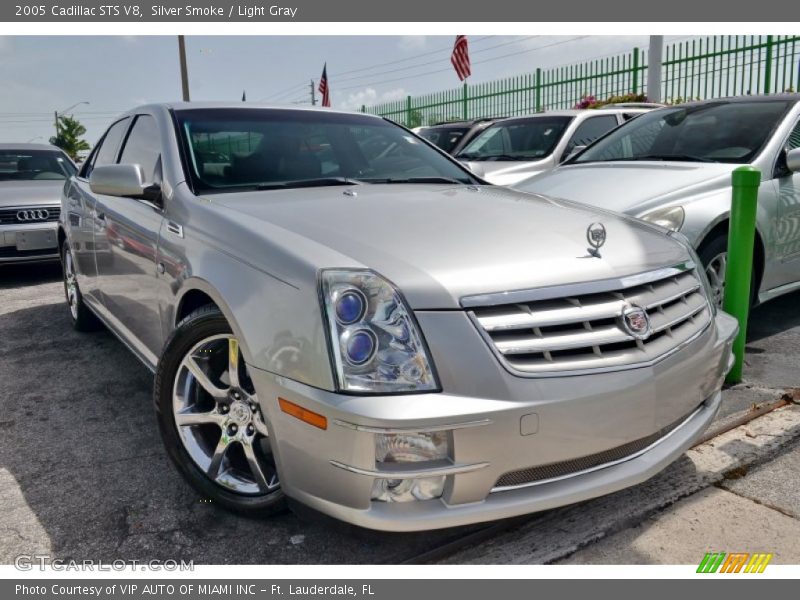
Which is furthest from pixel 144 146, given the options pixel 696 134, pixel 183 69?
pixel 183 69

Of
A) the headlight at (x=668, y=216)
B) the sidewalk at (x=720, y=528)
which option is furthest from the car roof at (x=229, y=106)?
the sidewalk at (x=720, y=528)

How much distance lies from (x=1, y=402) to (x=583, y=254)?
326cm

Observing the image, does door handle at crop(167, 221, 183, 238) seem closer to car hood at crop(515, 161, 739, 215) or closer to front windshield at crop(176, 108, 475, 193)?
front windshield at crop(176, 108, 475, 193)

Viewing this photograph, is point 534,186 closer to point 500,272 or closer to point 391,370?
point 500,272

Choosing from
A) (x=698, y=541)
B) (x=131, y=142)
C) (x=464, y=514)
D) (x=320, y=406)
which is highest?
(x=131, y=142)

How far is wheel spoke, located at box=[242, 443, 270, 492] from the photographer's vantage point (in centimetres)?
242

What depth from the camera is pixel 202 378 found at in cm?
258

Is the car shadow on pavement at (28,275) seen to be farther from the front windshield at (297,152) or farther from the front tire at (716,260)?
the front tire at (716,260)

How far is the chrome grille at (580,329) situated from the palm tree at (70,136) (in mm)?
63303

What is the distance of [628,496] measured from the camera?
264cm

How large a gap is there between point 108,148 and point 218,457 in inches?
111

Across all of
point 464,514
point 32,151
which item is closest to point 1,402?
point 464,514

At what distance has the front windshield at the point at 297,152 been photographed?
318cm

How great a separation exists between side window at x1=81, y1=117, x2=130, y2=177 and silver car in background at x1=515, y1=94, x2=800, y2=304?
106 inches
